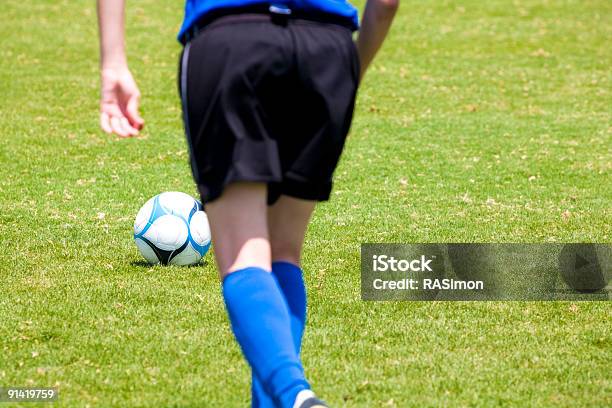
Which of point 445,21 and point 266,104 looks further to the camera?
point 445,21

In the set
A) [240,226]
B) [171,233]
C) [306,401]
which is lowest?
[171,233]

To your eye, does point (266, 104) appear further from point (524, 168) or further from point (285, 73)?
point (524, 168)

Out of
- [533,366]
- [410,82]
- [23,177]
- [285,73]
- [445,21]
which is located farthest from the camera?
[445,21]

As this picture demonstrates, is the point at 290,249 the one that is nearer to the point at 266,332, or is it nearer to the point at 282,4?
the point at 266,332

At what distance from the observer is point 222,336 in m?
5.16

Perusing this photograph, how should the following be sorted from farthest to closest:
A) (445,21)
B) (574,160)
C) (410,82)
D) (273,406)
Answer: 1. (445,21)
2. (410,82)
3. (574,160)
4. (273,406)

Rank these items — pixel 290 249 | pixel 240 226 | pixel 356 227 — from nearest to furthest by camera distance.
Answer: pixel 240 226
pixel 290 249
pixel 356 227

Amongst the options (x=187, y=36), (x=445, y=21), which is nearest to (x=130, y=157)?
(x=187, y=36)

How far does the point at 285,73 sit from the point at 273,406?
3.31ft

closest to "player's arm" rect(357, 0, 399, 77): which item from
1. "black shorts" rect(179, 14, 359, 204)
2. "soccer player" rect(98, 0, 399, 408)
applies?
"soccer player" rect(98, 0, 399, 408)

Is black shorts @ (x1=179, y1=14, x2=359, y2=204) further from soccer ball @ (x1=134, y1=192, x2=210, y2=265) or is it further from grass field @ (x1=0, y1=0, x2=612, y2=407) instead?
soccer ball @ (x1=134, y1=192, x2=210, y2=265)

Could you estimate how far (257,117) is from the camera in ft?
9.68

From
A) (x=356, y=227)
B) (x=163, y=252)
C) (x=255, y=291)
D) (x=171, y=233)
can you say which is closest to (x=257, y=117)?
(x=255, y=291)

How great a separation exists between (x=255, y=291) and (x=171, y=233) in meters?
3.28
